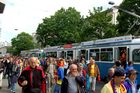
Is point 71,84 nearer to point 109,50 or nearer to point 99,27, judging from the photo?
point 109,50

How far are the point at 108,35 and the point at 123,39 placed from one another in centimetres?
3652

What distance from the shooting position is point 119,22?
63.3m

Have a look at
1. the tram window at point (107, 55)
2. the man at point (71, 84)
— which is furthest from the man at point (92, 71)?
the man at point (71, 84)

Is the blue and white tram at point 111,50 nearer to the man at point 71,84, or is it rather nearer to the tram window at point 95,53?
the tram window at point 95,53

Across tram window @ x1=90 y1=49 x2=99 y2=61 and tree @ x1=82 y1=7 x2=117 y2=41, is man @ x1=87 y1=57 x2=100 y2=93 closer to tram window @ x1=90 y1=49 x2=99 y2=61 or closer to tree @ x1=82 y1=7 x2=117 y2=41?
tram window @ x1=90 y1=49 x2=99 y2=61

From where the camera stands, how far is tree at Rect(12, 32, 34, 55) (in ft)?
537

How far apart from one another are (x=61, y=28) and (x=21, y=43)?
258 feet

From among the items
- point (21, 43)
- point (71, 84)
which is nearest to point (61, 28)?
point (21, 43)

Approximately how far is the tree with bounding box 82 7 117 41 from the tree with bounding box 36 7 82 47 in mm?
21633

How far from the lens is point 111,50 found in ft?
96.7

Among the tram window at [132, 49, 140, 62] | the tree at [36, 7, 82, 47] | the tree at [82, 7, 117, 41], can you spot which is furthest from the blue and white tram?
the tree at [36, 7, 82, 47]

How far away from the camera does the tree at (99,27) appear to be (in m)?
63.9

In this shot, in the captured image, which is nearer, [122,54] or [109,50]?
[122,54]

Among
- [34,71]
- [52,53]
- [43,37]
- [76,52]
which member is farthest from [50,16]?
[34,71]
